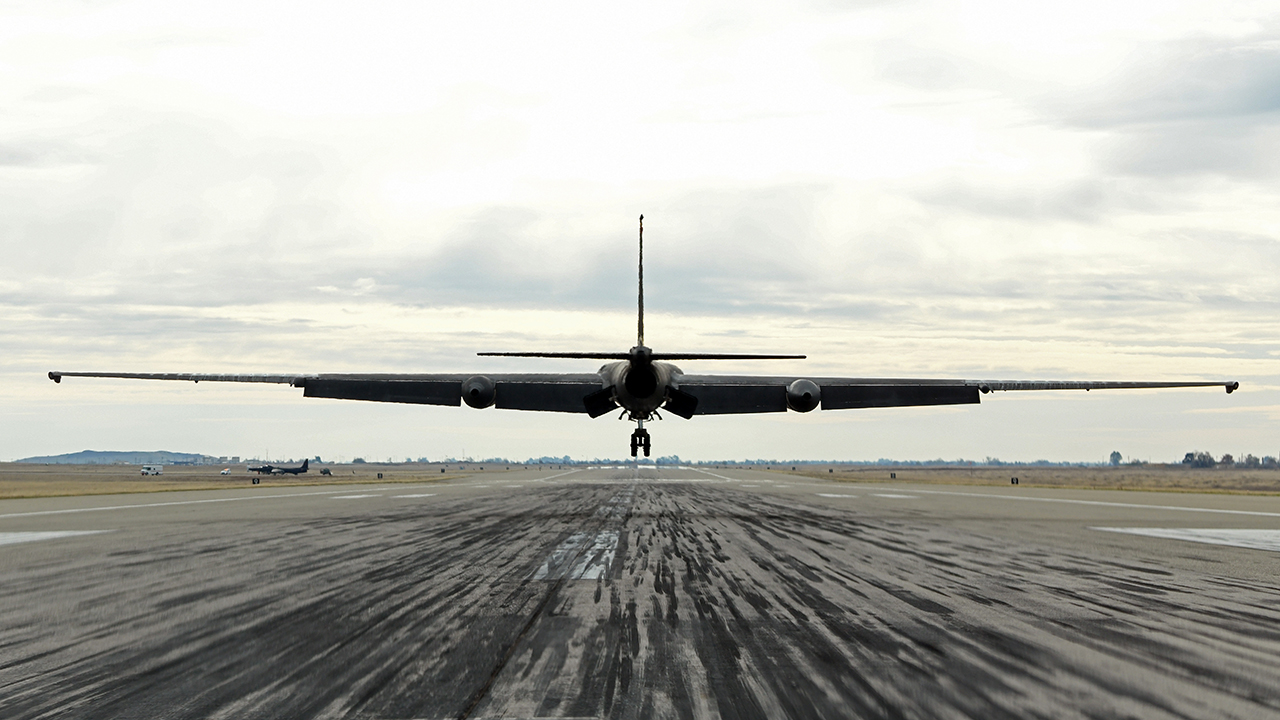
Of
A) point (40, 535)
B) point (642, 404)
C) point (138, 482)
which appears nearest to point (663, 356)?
point (642, 404)

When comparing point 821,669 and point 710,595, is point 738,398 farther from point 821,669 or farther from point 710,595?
point 821,669

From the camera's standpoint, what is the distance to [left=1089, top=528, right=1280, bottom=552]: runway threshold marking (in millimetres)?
22094

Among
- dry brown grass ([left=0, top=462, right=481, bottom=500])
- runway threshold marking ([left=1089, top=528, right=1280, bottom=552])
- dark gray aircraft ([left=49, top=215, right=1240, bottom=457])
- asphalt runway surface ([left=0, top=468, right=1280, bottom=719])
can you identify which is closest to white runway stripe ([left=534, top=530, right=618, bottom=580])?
asphalt runway surface ([left=0, top=468, right=1280, bottom=719])

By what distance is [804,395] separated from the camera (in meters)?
30.0

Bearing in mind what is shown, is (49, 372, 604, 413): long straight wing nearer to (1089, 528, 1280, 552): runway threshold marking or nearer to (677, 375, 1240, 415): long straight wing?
(677, 375, 1240, 415): long straight wing

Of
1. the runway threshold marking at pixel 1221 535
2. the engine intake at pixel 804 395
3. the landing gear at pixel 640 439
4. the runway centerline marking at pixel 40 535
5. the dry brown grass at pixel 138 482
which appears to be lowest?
the dry brown grass at pixel 138 482

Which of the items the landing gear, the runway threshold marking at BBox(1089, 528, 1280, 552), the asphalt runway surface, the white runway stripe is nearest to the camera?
the asphalt runway surface

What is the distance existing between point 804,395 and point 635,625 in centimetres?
1999

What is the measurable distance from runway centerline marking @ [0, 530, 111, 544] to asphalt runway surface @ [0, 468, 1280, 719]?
0.17 metres

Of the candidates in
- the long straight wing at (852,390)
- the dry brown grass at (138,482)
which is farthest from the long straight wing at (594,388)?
the dry brown grass at (138,482)

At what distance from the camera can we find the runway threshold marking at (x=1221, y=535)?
22.1 m

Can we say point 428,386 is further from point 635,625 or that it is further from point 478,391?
point 635,625

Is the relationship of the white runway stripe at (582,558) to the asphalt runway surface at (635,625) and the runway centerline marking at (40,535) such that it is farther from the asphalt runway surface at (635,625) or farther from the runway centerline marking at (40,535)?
the runway centerline marking at (40,535)

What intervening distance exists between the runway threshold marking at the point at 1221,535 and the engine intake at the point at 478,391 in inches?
809
